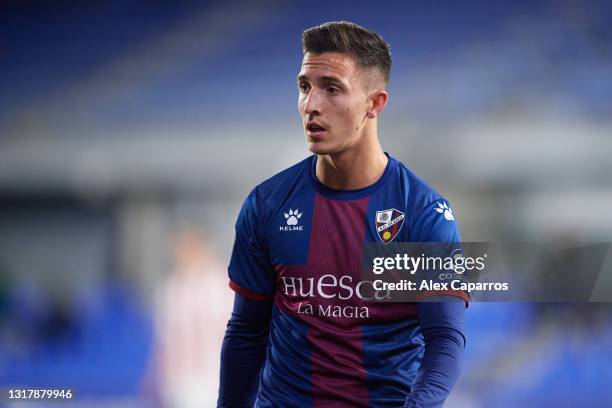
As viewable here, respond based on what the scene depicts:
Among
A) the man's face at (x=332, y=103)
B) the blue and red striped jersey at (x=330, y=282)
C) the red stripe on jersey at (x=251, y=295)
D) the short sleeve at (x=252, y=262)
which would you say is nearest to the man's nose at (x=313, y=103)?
the man's face at (x=332, y=103)

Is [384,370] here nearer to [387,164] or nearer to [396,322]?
[396,322]

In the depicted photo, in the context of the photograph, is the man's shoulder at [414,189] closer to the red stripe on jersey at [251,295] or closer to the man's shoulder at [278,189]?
the man's shoulder at [278,189]

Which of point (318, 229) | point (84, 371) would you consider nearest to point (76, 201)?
point (84, 371)

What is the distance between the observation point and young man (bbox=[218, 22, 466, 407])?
8.95 feet

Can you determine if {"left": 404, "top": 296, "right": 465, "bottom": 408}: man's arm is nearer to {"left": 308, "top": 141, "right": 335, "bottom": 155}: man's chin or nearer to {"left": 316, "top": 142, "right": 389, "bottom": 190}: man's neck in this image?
{"left": 316, "top": 142, "right": 389, "bottom": 190}: man's neck

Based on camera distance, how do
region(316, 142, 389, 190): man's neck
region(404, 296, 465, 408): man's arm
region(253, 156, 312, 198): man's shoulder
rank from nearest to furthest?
1. region(404, 296, 465, 408): man's arm
2. region(316, 142, 389, 190): man's neck
3. region(253, 156, 312, 198): man's shoulder

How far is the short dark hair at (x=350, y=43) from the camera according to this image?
2792 millimetres

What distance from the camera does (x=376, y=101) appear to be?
9.44ft

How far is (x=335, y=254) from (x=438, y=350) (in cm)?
47

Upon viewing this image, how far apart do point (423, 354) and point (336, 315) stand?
11.9 inches

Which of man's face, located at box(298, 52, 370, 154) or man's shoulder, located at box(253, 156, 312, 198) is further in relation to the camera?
man's shoulder, located at box(253, 156, 312, 198)

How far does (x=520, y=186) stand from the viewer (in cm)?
445

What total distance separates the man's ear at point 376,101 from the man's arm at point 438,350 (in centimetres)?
Answer: 65

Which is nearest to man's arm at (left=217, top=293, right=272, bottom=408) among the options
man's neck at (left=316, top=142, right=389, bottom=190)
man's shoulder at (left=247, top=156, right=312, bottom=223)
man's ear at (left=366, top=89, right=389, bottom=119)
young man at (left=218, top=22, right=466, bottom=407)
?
young man at (left=218, top=22, right=466, bottom=407)
